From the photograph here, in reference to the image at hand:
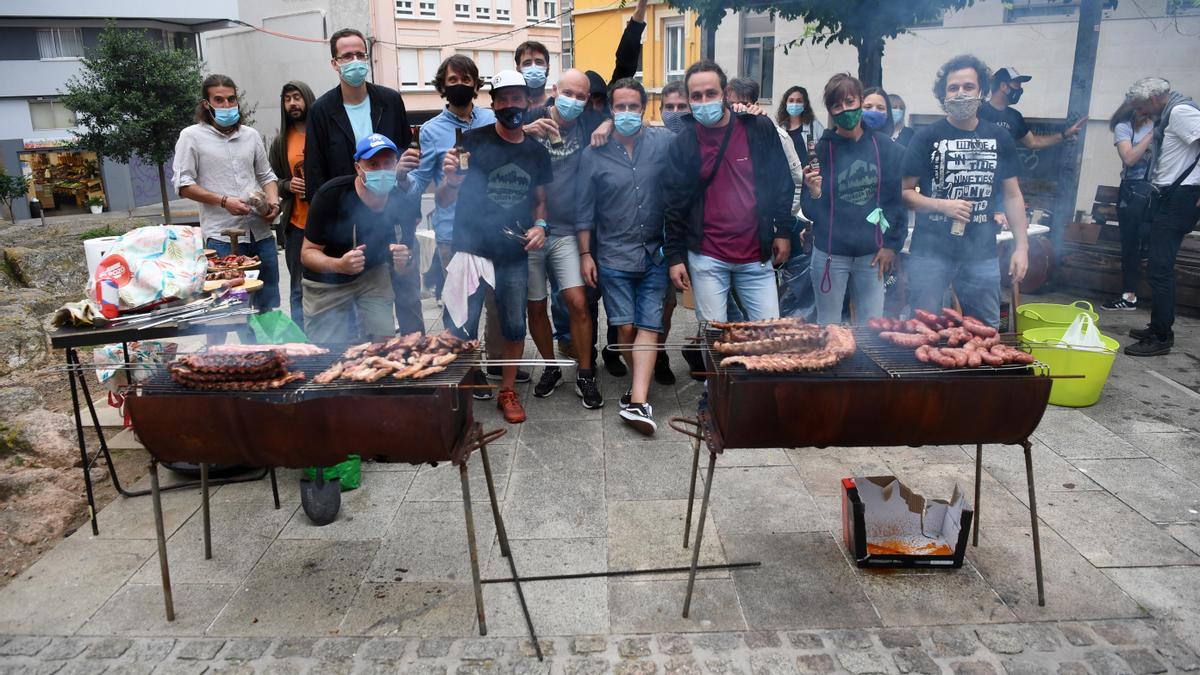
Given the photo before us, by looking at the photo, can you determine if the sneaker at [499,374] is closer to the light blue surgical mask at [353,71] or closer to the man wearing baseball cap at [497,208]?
the man wearing baseball cap at [497,208]

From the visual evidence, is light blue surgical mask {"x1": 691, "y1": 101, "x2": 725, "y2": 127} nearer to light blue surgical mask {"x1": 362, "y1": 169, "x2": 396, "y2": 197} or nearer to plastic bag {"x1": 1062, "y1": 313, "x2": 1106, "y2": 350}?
light blue surgical mask {"x1": 362, "y1": 169, "x2": 396, "y2": 197}

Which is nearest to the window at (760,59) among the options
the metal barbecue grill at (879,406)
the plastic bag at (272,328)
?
the plastic bag at (272,328)

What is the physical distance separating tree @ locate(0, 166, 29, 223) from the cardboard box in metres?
26.9

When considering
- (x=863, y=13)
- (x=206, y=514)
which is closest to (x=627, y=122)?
(x=206, y=514)

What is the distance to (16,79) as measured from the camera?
82.3 feet

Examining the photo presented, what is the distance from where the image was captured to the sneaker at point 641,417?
5.04 m

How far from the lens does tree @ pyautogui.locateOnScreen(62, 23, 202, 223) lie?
20188 mm

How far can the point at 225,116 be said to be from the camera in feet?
18.0

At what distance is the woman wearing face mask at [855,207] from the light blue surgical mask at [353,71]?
3.03 meters

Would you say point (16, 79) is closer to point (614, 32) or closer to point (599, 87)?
point (614, 32)

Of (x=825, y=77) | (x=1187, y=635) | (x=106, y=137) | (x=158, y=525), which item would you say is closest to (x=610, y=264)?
(x=158, y=525)

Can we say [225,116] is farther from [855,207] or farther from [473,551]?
[855,207]

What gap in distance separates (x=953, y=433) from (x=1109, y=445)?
243 cm

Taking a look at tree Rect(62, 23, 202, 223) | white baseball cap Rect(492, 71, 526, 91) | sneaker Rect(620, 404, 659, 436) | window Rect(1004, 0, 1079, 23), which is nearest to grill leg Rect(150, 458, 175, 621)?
sneaker Rect(620, 404, 659, 436)
